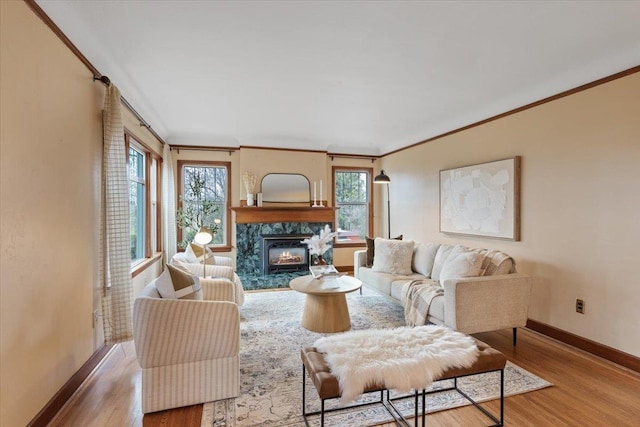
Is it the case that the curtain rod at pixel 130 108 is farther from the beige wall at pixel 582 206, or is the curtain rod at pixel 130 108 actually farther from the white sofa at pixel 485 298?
the beige wall at pixel 582 206

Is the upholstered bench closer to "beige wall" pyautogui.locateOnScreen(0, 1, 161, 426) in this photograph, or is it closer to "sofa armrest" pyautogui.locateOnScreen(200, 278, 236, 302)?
"sofa armrest" pyautogui.locateOnScreen(200, 278, 236, 302)

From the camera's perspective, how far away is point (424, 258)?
4.24 metres

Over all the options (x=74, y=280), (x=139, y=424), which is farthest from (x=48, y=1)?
(x=139, y=424)

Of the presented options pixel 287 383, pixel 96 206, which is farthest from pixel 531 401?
pixel 96 206

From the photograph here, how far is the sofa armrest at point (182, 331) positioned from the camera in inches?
79.0

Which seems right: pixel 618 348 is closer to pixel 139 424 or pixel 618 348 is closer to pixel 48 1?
pixel 139 424

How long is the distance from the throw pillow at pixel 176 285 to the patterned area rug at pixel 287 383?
0.76 metres

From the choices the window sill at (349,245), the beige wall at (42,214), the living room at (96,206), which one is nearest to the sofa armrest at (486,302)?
the living room at (96,206)

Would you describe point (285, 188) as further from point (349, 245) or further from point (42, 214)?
point (42, 214)

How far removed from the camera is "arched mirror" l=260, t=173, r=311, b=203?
6.07m

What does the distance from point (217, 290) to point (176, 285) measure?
913 millimetres

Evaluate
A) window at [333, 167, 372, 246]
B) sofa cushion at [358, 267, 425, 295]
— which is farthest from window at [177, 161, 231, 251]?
sofa cushion at [358, 267, 425, 295]

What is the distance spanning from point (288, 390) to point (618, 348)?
280cm

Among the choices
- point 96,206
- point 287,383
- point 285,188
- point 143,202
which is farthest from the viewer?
point 285,188
